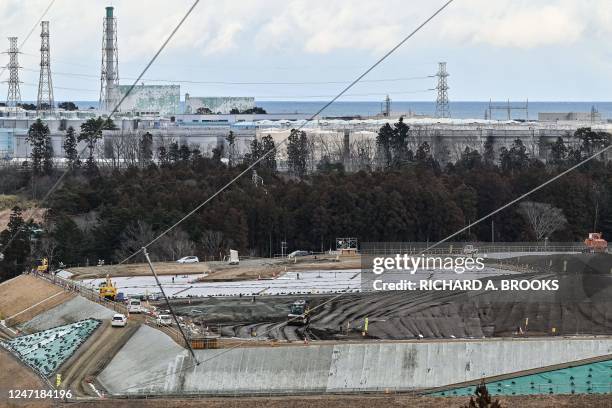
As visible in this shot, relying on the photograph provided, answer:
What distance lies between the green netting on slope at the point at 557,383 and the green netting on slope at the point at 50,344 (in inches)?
300

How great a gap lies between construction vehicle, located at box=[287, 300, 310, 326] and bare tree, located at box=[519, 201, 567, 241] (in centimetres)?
1507

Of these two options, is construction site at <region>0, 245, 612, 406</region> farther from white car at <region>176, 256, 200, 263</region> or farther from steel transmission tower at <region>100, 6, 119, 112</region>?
steel transmission tower at <region>100, 6, 119, 112</region>

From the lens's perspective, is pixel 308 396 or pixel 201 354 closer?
pixel 308 396

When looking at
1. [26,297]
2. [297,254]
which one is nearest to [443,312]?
[26,297]

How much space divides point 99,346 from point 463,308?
24.8ft

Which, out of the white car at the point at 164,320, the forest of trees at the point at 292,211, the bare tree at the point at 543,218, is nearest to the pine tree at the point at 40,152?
the forest of trees at the point at 292,211

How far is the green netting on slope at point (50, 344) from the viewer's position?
25.6 m

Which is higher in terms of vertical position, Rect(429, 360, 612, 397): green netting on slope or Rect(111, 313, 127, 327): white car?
Rect(111, 313, 127, 327): white car

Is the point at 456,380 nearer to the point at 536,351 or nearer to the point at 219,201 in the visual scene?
the point at 536,351

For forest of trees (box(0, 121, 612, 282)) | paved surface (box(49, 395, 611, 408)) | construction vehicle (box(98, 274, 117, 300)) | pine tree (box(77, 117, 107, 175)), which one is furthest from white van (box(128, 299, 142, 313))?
pine tree (box(77, 117, 107, 175))

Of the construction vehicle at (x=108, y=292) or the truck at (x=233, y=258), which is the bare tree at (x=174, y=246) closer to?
the truck at (x=233, y=258)

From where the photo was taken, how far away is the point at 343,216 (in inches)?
1623

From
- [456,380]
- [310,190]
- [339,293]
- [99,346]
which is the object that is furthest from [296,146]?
[456,380]

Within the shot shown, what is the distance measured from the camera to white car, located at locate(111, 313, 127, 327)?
27.9 m
